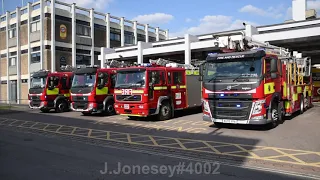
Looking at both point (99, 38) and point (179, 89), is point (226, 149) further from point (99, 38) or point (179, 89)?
point (99, 38)

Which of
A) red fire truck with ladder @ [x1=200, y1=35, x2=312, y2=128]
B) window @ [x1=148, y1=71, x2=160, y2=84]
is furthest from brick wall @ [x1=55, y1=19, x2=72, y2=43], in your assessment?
red fire truck with ladder @ [x1=200, y1=35, x2=312, y2=128]

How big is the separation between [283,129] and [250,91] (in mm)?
2246

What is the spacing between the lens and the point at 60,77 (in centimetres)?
2023

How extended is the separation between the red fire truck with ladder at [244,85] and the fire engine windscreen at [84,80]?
7.43m

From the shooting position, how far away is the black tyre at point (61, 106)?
66.1 feet

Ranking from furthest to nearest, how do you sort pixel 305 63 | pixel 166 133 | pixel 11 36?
pixel 11 36 → pixel 305 63 → pixel 166 133

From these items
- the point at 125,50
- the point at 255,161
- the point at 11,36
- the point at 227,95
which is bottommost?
the point at 255,161

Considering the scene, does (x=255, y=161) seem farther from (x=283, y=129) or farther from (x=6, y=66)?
(x=6, y=66)

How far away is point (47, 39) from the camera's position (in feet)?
119

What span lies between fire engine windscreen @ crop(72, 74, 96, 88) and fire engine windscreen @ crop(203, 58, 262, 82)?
7.62 m

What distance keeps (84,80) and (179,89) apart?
5.40 metres

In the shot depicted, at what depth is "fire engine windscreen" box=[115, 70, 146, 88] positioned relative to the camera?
45.0ft

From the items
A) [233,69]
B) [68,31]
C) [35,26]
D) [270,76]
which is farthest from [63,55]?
[270,76]

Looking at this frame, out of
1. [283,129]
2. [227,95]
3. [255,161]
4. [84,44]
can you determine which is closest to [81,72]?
[227,95]
